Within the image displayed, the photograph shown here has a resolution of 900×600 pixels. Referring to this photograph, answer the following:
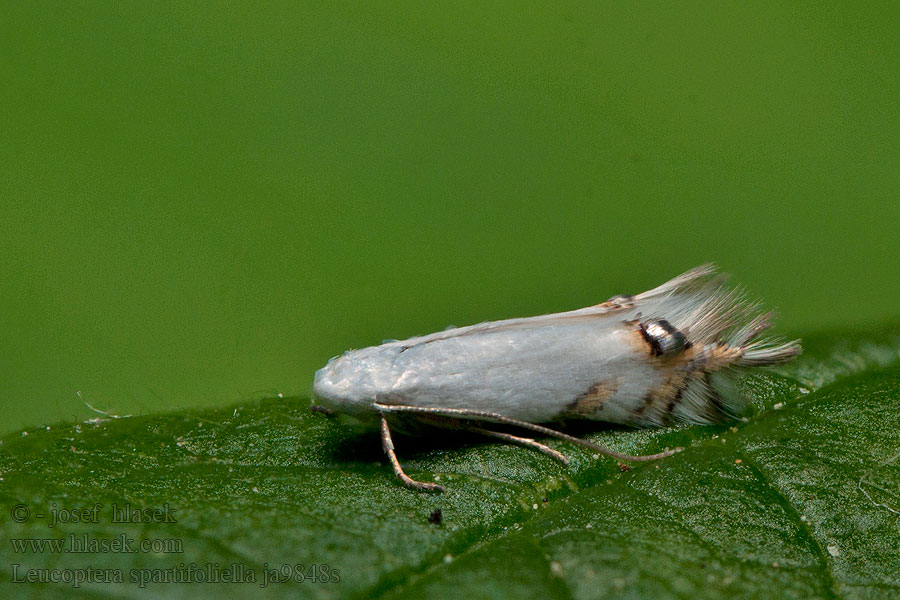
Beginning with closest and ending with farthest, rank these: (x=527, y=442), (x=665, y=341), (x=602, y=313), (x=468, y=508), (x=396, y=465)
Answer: (x=468, y=508), (x=396, y=465), (x=527, y=442), (x=665, y=341), (x=602, y=313)

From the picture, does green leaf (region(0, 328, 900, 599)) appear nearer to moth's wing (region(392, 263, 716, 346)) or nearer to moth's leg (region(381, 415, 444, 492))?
Answer: moth's leg (region(381, 415, 444, 492))

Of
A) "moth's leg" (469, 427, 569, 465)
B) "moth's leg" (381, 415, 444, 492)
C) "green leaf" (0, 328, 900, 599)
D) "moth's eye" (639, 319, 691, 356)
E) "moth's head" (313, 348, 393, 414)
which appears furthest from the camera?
"moth's eye" (639, 319, 691, 356)

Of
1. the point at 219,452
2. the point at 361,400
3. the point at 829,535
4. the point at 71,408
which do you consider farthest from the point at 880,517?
the point at 71,408

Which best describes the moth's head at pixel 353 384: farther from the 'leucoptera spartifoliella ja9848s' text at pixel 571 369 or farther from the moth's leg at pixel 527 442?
the moth's leg at pixel 527 442

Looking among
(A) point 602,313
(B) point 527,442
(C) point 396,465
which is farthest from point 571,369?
(C) point 396,465

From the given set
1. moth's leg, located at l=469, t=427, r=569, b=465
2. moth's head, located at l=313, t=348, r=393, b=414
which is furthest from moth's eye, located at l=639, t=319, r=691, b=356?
moth's head, located at l=313, t=348, r=393, b=414

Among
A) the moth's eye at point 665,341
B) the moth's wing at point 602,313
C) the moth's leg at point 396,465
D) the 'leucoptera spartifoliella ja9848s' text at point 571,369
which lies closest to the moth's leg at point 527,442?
the 'leucoptera spartifoliella ja9848s' text at point 571,369

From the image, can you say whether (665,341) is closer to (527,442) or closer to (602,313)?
(602,313)
